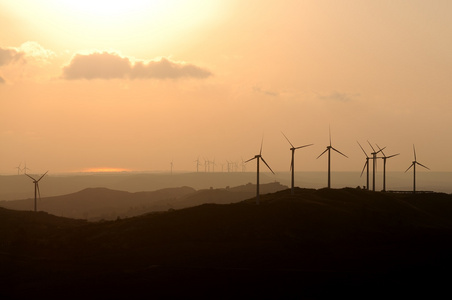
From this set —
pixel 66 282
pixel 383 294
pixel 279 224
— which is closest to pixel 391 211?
pixel 279 224

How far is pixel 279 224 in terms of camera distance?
86188 mm

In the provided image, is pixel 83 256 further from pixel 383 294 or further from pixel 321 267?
pixel 383 294

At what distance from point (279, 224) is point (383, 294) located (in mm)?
34177

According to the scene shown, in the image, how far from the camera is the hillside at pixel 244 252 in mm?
56000

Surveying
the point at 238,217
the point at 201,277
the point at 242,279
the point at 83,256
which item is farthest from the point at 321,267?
the point at 83,256

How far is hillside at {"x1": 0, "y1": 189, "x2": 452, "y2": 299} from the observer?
184ft

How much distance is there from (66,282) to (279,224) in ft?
128

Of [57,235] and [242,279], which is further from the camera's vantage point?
[57,235]

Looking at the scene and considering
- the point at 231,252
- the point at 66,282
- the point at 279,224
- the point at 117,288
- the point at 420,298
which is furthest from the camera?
the point at 279,224

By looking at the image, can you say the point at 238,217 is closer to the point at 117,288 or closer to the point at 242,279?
the point at 242,279

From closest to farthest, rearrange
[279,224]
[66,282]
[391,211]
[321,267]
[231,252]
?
1. [66,282]
2. [321,267]
3. [231,252]
4. [279,224]
5. [391,211]

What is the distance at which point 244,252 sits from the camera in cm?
7325

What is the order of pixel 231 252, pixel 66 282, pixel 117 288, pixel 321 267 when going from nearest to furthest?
1. pixel 117 288
2. pixel 66 282
3. pixel 321 267
4. pixel 231 252

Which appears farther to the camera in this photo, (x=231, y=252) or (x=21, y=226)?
(x=21, y=226)
